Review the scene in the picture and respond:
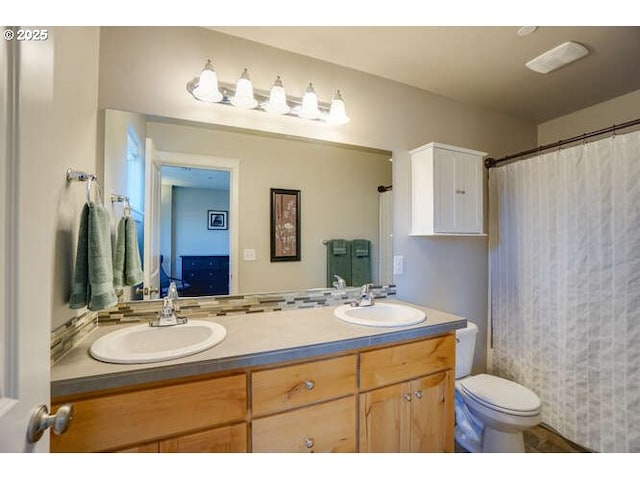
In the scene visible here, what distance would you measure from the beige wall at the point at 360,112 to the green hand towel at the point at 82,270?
0.64m

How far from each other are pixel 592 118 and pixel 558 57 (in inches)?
37.2

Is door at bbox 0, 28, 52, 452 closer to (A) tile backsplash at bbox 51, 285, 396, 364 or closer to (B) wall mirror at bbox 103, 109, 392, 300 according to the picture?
(A) tile backsplash at bbox 51, 285, 396, 364

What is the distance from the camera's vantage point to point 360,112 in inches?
69.6

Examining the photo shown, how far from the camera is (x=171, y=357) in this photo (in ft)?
2.87

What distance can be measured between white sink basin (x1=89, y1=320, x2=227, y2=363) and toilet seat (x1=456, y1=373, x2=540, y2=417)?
4.60 feet

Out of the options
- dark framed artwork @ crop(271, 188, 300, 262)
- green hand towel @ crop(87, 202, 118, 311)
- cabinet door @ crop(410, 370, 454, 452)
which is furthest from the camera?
dark framed artwork @ crop(271, 188, 300, 262)

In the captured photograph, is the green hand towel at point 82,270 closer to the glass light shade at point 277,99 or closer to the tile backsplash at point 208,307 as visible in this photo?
the tile backsplash at point 208,307

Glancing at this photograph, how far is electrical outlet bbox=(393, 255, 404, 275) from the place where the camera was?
1.83 metres

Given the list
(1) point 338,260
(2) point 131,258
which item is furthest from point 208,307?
(1) point 338,260

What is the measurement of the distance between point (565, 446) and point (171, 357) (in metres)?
2.33

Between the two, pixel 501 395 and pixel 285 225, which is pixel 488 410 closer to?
pixel 501 395

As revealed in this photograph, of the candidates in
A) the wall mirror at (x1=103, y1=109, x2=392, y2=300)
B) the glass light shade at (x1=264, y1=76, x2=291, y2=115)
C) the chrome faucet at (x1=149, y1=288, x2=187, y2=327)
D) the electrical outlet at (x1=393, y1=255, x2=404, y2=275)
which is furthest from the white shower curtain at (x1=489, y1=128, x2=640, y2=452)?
the chrome faucet at (x1=149, y1=288, x2=187, y2=327)
